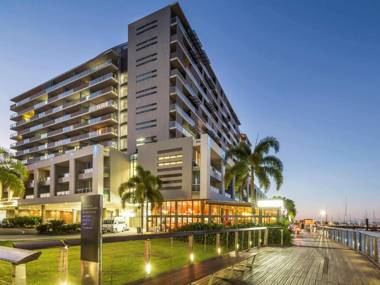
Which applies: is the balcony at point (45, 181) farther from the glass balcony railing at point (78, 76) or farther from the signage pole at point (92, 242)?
the signage pole at point (92, 242)

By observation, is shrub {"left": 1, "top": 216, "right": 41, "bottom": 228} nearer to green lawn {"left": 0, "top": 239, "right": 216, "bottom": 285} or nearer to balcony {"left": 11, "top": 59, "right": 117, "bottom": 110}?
balcony {"left": 11, "top": 59, "right": 117, "bottom": 110}

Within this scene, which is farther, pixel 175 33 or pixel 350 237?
pixel 175 33

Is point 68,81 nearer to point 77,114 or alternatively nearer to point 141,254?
point 77,114

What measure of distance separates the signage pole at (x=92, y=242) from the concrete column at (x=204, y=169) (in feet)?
116

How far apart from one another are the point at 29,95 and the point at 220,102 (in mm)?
46730

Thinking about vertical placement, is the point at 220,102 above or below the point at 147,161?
above

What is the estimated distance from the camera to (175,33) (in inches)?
2095

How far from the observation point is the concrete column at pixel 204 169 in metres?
41.2

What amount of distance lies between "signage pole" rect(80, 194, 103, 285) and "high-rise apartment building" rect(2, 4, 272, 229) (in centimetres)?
3423

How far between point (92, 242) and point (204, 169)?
36527mm

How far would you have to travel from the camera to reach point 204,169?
42.1 meters

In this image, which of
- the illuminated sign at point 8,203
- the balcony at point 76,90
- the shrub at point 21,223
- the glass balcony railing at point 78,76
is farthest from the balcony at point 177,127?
the illuminated sign at point 8,203

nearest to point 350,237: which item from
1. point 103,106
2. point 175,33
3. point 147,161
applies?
point 147,161

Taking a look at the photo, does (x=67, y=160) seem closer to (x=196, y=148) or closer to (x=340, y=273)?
(x=196, y=148)
